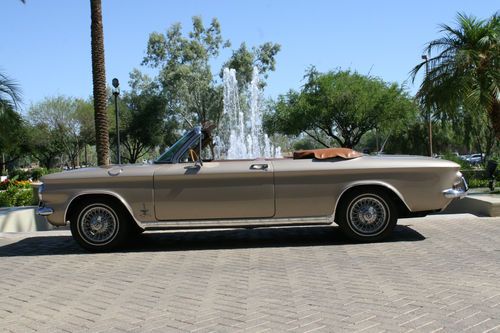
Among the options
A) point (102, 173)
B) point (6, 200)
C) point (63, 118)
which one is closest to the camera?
point (102, 173)

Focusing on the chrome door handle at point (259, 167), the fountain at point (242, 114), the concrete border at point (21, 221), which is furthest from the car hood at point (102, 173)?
the fountain at point (242, 114)

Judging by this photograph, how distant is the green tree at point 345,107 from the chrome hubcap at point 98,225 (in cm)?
2766

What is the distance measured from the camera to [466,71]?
13148mm

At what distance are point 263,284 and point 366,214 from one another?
8.48 ft

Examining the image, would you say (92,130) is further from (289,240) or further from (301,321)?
(301,321)

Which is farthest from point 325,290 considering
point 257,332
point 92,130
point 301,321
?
point 92,130

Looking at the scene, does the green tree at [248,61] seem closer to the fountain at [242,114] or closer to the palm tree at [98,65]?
the fountain at [242,114]

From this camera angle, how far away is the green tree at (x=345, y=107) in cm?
3434

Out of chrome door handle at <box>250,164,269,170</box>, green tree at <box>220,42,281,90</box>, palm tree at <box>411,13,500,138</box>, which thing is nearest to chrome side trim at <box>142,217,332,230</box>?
chrome door handle at <box>250,164,269,170</box>

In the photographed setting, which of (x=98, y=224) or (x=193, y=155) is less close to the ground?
(x=193, y=155)

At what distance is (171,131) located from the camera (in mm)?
49531

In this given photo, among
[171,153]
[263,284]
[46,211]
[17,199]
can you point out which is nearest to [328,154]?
[171,153]

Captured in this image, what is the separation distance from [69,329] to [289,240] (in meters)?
4.45

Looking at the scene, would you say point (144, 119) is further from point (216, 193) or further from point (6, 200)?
point (216, 193)
